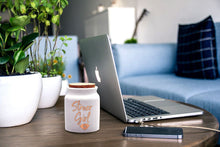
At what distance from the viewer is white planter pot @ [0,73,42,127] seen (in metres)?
0.64

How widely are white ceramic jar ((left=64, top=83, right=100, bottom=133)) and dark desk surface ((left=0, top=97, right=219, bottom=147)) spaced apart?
0.07 feet

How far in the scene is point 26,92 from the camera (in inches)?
26.2

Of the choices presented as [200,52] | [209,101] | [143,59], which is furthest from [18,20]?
[143,59]

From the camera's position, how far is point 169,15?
129 inches

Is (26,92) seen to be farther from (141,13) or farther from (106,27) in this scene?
(106,27)

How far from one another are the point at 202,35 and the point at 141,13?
7.15 feet

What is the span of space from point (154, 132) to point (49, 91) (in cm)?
45

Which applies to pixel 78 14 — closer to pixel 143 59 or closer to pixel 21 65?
pixel 143 59

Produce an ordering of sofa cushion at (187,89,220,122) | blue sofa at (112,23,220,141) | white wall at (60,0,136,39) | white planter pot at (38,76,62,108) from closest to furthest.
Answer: white planter pot at (38,76,62,108)
sofa cushion at (187,89,220,122)
blue sofa at (112,23,220,141)
white wall at (60,0,136,39)

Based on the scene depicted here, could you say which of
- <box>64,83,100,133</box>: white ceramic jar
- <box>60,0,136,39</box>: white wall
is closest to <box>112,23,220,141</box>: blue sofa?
<box>64,83,100,133</box>: white ceramic jar

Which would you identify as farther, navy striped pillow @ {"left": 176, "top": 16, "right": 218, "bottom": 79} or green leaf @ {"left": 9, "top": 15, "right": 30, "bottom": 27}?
navy striped pillow @ {"left": 176, "top": 16, "right": 218, "bottom": 79}

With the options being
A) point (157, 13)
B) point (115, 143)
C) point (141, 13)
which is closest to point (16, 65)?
point (115, 143)

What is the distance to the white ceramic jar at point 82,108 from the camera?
59cm

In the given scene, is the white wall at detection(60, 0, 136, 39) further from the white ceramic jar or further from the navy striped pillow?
the white ceramic jar
